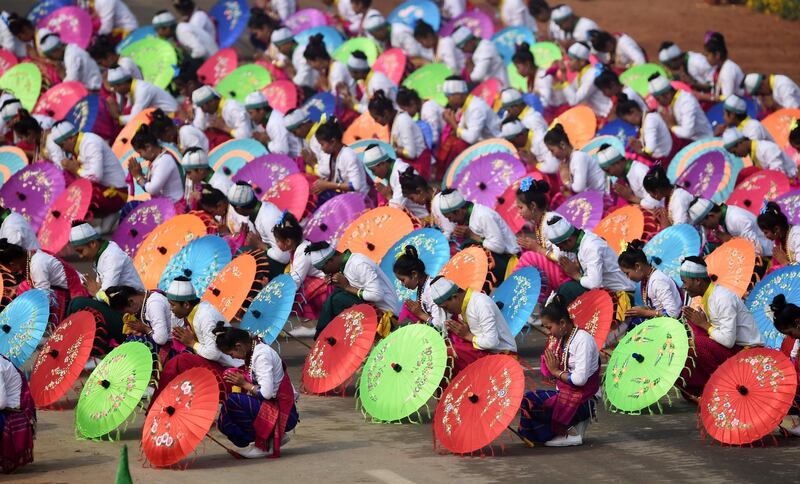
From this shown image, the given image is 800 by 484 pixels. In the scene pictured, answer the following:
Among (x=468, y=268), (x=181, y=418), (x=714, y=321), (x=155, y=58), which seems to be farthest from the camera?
(x=155, y=58)

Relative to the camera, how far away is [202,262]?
39.0 feet

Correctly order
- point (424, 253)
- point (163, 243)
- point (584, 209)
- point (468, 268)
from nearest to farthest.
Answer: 1. point (468, 268)
2. point (424, 253)
3. point (163, 243)
4. point (584, 209)

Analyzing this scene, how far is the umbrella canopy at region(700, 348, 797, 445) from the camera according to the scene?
873 centimetres

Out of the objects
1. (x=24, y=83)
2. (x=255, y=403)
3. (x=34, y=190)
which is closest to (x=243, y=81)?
(x=24, y=83)

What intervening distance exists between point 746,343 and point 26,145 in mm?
7996

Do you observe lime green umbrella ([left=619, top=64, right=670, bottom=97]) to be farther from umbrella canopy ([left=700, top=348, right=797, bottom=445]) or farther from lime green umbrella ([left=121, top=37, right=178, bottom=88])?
umbrella canopy ([left=700, top=348, right=797, bottom=445])

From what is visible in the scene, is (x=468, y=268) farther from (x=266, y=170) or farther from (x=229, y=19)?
(x=229, y=19)

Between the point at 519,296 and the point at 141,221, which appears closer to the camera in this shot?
the point at 519,296

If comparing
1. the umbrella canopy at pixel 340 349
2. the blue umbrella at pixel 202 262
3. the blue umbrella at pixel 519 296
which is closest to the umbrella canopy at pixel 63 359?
the umbrella canopy at pixel 340 349

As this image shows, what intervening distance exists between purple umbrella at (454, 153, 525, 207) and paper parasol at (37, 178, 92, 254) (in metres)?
3.25

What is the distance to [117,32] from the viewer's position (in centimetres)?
1908

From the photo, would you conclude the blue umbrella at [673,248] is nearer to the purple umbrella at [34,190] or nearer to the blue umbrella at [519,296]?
the blue umbrella at [519,296]

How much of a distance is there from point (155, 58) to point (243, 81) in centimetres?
113

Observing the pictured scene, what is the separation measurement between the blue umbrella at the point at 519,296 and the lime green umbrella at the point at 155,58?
310 inches
